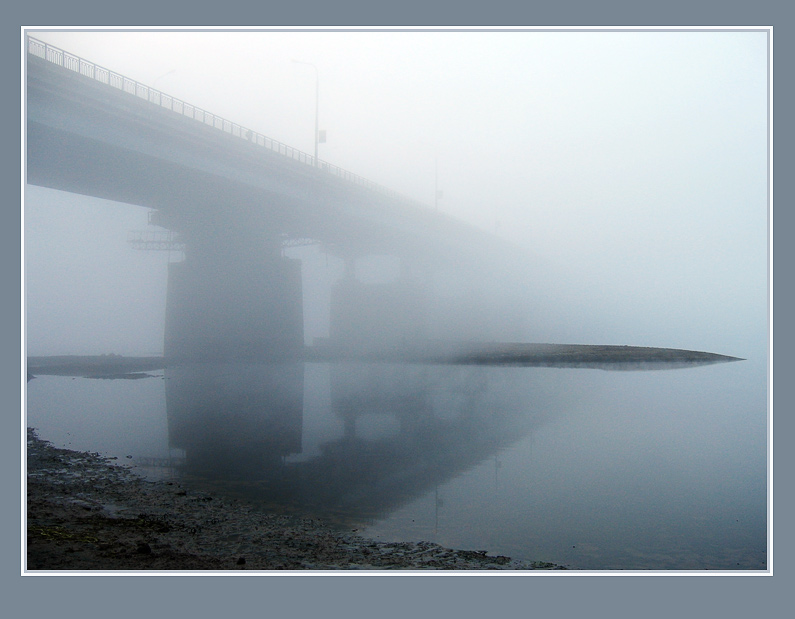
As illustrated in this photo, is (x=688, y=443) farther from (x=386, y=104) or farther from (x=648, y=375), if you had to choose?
(x=648, y=375)

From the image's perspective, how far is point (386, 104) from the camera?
882 cm

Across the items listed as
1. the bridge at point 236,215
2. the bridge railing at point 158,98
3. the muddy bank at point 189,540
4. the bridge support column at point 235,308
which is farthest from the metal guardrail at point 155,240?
the muddy bank at point 189,540

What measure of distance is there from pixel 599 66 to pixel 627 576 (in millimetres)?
5791

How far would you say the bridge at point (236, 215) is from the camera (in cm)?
1180

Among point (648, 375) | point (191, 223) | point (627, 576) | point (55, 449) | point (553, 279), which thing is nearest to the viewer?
point (627, 576)

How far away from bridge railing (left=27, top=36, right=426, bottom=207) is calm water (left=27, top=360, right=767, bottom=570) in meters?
4.45

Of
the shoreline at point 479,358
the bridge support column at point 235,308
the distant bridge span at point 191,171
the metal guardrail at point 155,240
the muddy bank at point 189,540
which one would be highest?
the distant bridge span at point 191,171

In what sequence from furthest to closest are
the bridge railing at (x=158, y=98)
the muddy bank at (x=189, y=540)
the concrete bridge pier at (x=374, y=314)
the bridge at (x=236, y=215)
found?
the concrete bridge pier at (x=374, y=314) < the bridge at (x=236, y=215) < the bridge railing at (x=158, y=98) < the muddy bank at (x=189, y=540)

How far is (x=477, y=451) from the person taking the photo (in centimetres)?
1155

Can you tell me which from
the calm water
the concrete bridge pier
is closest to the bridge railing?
the concrete bridge pier

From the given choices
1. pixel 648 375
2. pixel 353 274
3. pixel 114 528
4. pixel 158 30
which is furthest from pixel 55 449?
pixel 648 375

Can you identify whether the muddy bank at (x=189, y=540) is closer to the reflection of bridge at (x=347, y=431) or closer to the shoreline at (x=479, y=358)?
the reflection of bridge at (x=347, y=431)

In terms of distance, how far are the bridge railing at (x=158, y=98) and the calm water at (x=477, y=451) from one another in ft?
14.6

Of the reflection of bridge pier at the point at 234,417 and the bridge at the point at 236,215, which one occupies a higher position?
the bridge at the point at 236,215
